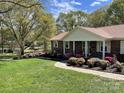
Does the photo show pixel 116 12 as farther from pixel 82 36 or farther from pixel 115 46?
A: pixel 115 46

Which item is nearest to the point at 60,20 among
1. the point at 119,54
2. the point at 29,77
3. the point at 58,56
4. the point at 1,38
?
the point at 1,38

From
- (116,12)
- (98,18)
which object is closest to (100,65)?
(116,12)

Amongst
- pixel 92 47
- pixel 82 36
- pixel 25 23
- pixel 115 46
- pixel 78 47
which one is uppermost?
pixel 25 23

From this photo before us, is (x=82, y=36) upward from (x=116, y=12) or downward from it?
downward

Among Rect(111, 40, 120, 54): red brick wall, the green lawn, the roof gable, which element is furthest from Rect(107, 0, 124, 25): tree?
the green lawn

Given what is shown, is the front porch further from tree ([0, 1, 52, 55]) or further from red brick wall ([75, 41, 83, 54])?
tree ([0, 1, 52, 55])

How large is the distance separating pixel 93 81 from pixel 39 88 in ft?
11.5

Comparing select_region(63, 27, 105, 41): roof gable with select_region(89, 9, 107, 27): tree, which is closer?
select_region(63, 27, 105, 41): roof gable

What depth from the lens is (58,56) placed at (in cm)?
3072

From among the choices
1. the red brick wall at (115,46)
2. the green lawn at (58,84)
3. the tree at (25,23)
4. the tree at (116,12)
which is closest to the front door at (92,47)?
the red brick wall at (115,46)

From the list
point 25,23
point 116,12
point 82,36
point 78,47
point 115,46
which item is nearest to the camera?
point 115,46

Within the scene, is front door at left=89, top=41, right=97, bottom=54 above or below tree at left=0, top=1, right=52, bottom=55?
below

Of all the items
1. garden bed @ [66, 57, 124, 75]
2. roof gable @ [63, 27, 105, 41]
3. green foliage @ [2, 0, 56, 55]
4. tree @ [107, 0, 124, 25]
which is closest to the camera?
garden bed @ [66, 57, 124, 75]

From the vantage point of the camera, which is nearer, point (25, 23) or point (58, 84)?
point (58, 84)
